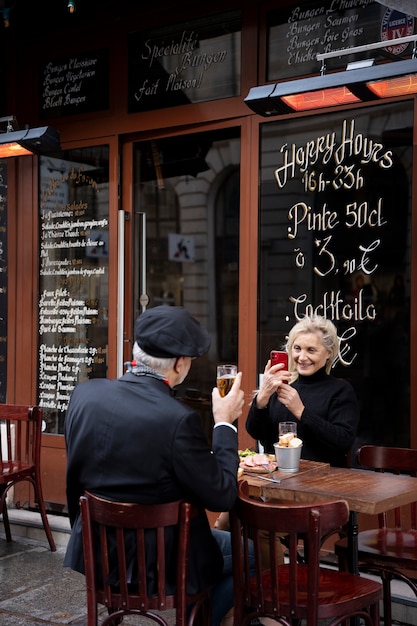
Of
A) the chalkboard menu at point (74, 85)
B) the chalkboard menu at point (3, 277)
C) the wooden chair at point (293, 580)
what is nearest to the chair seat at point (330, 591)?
the wooden chair at point (293, 580)

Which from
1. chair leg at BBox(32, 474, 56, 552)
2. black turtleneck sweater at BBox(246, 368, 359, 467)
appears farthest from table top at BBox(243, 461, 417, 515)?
chair leg at BBox(32, 474, 56, 552)

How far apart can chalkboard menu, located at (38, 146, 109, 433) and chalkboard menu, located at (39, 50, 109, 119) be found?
1.14ft

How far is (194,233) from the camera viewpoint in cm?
661

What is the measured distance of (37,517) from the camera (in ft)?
20.5

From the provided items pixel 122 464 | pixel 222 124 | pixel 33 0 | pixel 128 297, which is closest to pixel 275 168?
pixel 222 124

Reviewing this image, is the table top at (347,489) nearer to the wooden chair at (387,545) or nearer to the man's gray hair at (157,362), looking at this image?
the wooden chair at (387,545)

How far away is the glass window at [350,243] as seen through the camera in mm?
4934

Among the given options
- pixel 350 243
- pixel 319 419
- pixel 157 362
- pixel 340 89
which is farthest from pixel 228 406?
pixel 350 243

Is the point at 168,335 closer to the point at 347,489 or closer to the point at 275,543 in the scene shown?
the point at 275,543

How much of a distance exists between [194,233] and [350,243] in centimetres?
180

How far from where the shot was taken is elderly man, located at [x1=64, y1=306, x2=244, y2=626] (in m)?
3.01

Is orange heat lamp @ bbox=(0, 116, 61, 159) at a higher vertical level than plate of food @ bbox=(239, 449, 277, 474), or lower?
higher

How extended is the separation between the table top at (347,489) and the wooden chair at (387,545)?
37cm

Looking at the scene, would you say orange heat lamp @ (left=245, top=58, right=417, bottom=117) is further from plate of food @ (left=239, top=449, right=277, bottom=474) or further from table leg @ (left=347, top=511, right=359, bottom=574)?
table leg @ (left=347, top=511, right=359, bottom=574)
